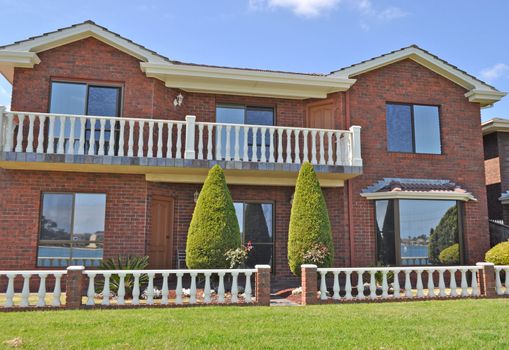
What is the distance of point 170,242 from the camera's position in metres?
12.8

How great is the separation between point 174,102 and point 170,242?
411 centimetres

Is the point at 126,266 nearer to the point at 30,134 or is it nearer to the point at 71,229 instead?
the point at 71,229

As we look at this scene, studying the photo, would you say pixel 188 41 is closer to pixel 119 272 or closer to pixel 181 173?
pixel 181 173

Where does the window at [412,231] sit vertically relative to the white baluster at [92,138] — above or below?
below

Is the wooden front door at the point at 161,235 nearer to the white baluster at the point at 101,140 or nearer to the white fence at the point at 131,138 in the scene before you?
the white fence at the point at 131,138

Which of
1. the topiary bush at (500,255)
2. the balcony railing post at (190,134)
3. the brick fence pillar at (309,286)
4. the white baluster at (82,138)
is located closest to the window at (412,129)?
the topiary bush at (500,255)

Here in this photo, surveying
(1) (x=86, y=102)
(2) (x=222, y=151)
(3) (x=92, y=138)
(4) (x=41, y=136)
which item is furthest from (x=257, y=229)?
(4) (x=41, y=136)

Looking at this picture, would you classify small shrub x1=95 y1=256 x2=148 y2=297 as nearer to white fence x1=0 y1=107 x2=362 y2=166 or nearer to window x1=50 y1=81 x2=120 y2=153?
white fence x1=0 y1=107 x2=362 y2=166

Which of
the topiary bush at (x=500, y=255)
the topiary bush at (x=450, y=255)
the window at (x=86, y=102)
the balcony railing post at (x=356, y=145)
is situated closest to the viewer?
the topiary bush at (x=500, y=255)

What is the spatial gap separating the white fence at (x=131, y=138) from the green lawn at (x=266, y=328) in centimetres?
464

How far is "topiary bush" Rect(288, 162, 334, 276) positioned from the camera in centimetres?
1037

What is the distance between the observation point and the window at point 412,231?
12.9 metres

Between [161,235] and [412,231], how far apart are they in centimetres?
724

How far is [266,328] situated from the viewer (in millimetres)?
6617
